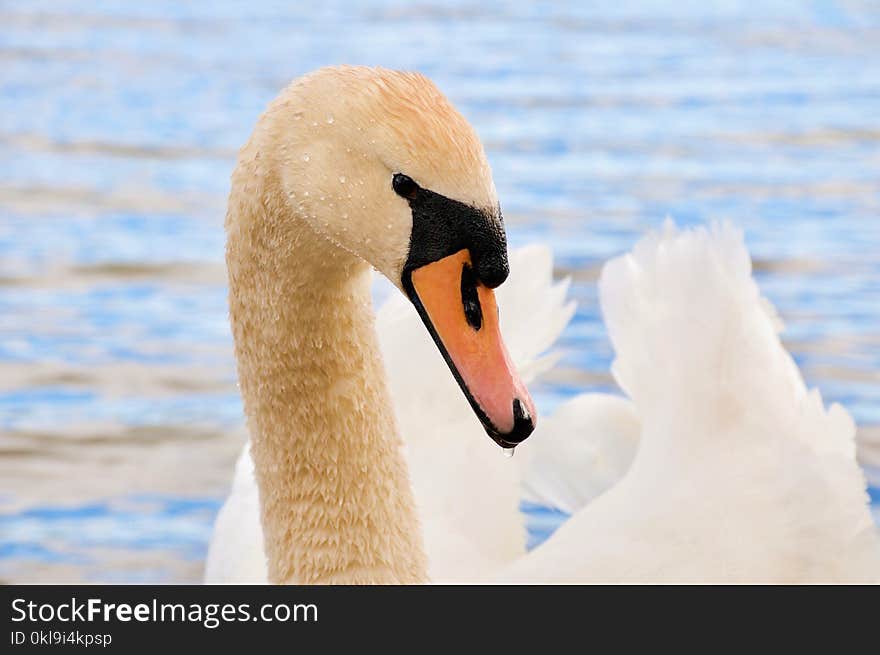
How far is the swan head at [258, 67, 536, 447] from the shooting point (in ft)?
9.50

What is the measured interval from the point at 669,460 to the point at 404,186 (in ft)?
5.58

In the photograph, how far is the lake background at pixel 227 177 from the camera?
5988mm

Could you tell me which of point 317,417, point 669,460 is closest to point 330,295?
point 317,417

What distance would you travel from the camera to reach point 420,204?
2.94 meters

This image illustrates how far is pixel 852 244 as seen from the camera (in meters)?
8.20

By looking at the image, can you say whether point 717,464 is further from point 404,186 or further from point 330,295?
point 404,186

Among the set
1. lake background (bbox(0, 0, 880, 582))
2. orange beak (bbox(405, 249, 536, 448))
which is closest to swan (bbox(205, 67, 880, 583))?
orange beak (bbox(405, 249, 536, 448))

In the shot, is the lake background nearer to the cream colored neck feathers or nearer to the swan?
the swan

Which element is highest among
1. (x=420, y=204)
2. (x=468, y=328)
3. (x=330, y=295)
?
Result: (x=420, y=204)

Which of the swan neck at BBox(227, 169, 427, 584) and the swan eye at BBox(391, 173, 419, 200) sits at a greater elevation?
the swan eye at BBox(391, 173, 419, 200)

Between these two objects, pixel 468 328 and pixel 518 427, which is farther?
pixel 468 328
